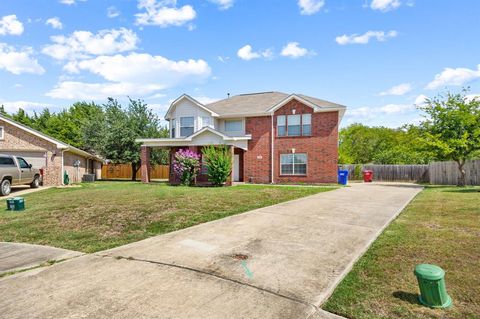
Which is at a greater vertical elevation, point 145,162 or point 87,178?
point 145,162

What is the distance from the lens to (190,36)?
15617 mm

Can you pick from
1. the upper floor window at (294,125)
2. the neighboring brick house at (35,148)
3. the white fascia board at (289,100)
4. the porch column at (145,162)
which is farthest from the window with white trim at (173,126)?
the upper floor window at (294,125)

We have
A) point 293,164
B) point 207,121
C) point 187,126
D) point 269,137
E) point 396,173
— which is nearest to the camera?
point 293,164

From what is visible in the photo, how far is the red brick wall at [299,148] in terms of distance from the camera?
21.1 m

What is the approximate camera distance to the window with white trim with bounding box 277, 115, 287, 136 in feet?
73.2

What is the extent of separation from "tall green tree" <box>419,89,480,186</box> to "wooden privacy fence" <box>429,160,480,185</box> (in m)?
2.41

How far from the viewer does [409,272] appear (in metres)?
4.04

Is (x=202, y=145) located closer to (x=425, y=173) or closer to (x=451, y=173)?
(x=451, y=173)

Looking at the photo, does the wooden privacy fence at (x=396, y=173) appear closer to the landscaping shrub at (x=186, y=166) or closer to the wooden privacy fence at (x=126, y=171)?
the landscaping shrub at (x=186, y=166)

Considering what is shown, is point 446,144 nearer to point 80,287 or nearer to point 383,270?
point 383,270

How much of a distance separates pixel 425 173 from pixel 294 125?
13.9 meters

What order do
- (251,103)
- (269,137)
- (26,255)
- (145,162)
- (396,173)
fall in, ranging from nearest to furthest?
(26,255) < (269,137) < (145,162) < (251,103) < (396,173)

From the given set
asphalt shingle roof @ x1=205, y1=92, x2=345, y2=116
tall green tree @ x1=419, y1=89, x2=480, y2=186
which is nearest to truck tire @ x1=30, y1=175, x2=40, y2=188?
asphalt shingle roof @ x1=205, y1=92, x2=345, y2=116

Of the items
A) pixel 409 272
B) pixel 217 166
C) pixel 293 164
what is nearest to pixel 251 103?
pixel 293 164
